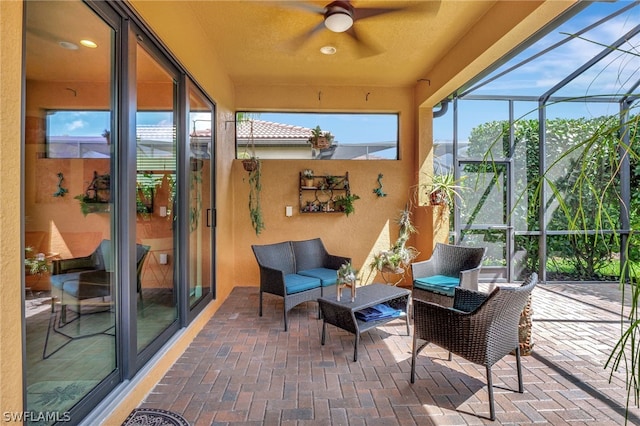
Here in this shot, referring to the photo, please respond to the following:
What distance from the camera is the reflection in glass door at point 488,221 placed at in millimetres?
5387

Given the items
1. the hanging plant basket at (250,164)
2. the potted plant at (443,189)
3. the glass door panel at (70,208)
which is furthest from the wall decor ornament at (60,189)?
the potted plant at (443,189)

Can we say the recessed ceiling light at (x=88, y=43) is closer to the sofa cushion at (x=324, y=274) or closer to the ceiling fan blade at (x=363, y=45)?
the ceiling fan blade at (x=363, y=45)

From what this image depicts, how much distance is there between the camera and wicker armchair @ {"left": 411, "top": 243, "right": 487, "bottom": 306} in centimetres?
375

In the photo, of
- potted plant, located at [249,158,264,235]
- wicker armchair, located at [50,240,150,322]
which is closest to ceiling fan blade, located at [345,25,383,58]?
potted plant, located at [249,158,264,235]

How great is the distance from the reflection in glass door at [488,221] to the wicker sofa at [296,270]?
236cm

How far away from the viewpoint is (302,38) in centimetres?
352

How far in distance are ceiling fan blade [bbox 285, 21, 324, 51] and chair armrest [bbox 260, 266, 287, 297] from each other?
2.51m

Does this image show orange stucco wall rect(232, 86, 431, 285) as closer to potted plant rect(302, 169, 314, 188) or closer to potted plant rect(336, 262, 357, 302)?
potted plant rect(302, 169, 314, 188)

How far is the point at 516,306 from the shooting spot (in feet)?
7.72

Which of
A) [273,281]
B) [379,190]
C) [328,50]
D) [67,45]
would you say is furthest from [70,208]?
[379,190]

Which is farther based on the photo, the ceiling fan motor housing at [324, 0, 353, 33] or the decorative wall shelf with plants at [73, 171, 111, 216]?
the ceiling fan motor housing at [324, 0, 353, 33]

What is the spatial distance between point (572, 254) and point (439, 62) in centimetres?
386

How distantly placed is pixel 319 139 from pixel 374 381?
3391mm

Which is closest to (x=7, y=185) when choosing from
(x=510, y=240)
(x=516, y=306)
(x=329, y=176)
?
(x=516, y=306)
